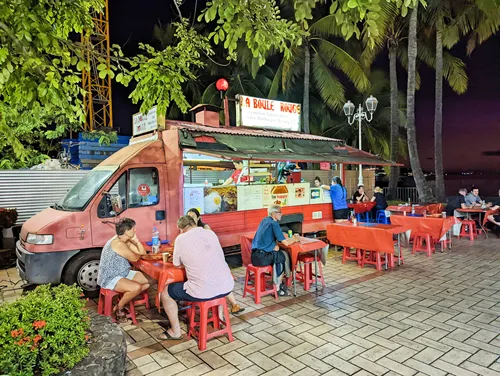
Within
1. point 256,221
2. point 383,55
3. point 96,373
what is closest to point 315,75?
point 383,55

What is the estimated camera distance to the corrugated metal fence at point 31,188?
9.62 metres

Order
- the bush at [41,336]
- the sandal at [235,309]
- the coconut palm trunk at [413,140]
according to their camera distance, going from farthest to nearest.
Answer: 1. the coconut palm trunk at [413,140]
2. the sandal at [235,309]
3. the bush at [41,336]

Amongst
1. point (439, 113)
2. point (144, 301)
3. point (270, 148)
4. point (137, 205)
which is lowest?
point (144, 301)

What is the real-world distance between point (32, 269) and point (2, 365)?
373 centimetres

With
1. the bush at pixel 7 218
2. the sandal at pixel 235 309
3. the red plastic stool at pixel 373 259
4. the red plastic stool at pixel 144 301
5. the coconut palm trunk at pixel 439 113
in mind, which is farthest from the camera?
the coconut palm trunk at pixel 439 113

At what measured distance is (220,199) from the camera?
304 inches

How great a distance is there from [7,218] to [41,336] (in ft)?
25.0

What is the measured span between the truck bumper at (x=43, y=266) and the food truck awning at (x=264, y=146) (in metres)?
2.99

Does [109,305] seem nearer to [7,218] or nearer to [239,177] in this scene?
[239,177]

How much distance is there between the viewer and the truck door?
20.0 ft

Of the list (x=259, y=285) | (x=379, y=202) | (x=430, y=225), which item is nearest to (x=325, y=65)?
(x=379, y=202)

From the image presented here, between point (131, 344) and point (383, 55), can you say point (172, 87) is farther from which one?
point (383, 55)

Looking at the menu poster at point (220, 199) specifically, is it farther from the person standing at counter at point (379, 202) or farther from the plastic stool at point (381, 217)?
the person standing at counter at point (379, 202)

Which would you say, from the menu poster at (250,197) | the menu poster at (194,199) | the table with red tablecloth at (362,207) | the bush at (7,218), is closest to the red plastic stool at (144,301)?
the menu poster at (194,199)
